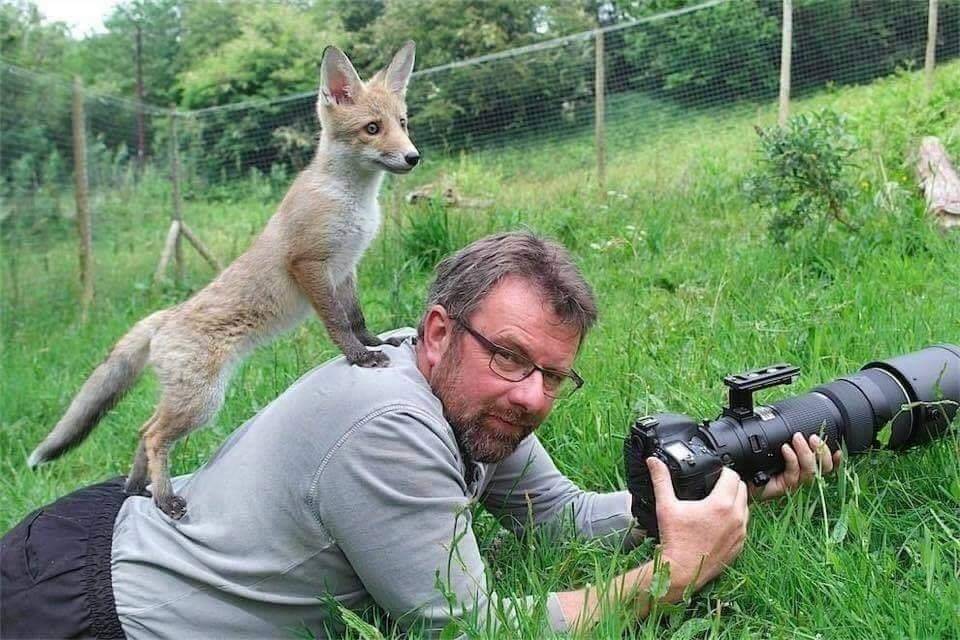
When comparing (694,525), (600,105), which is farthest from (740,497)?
(600,105)

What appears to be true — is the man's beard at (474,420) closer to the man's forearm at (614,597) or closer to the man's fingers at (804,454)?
the man's forearm at (614,597)

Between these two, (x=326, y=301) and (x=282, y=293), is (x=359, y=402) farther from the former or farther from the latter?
(x=282, y=293)

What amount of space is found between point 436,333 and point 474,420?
0.87 feet

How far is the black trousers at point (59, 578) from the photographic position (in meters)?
2.24

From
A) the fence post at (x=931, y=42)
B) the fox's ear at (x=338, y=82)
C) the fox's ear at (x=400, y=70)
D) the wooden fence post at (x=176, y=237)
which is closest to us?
the fox's ear at (x=338, y=82)

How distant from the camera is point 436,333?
2.40 metres

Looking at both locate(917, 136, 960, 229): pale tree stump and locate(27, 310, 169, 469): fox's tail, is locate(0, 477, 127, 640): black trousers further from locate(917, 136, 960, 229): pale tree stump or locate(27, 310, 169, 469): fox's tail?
locate(917, 136, 960, 229): pale tree stump

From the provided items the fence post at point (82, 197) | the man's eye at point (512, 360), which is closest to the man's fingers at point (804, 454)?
the man's eye at point (512, 360)

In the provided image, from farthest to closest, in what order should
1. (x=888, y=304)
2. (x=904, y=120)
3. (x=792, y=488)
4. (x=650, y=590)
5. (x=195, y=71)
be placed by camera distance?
(x=195, y=71), (x=904, y=120), (x=888, y=304), (x=792, y=488), (x=650, y=590)

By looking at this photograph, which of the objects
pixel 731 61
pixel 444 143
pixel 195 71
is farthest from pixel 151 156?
pixel 195 71

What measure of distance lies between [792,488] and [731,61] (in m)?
9.04

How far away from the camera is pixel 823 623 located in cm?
215

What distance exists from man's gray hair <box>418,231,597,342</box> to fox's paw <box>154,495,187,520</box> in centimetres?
89

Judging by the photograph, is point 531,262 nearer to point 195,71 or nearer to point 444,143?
point 444,143
